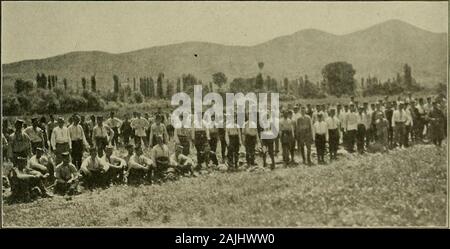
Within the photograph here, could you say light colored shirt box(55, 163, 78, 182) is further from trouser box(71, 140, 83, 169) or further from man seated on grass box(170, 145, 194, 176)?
man seated on grass box(170, 145, 194, 176)

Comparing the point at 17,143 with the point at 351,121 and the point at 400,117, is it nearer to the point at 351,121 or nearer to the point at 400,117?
the point at 351,121

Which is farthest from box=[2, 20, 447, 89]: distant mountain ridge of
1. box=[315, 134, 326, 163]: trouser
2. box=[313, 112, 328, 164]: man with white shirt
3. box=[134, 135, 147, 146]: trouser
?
box=[134, 135, 147, 146]: trouser

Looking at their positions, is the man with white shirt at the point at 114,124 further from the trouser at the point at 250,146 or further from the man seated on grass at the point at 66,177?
the trouser at the point at 250,146

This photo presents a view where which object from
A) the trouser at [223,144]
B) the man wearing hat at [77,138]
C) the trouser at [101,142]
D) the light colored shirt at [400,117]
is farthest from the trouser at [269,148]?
the man wearing hat at [77,138]

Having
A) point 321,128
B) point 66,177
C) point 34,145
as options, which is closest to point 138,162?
point 66,177

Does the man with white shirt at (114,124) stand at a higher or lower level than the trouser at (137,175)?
higher

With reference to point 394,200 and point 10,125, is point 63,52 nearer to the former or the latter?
point 10,125
